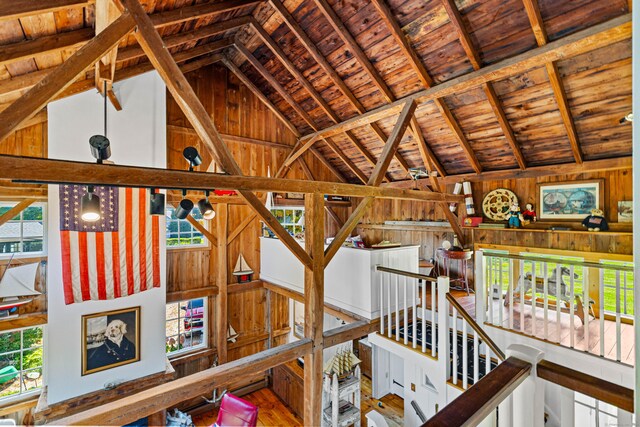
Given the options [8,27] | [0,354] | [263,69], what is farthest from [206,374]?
[263,69]

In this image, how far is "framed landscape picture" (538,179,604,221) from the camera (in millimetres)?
4691

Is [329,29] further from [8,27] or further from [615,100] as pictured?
[615,100]

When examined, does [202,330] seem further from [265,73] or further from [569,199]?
[569,199]

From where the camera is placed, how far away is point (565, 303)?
167 inches

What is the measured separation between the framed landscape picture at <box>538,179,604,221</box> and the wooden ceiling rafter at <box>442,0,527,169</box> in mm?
626

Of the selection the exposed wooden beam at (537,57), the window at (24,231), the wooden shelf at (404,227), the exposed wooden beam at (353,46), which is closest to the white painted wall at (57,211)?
the window at (24,231)

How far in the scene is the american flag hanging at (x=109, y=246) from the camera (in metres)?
4.46

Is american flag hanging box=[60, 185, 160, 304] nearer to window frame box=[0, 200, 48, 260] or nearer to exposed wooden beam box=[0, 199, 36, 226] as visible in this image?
exposed wooden beam box=[0, 199, 36, 226]

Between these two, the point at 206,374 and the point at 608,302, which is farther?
the point at 608,302

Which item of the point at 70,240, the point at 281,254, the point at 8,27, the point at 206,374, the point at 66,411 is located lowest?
the point at 66,411

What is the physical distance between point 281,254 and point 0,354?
479cm

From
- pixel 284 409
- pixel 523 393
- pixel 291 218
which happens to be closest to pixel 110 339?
pixel 284 409

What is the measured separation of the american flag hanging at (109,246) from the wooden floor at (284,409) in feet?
11.4

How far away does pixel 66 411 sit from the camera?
4473 millimetres
